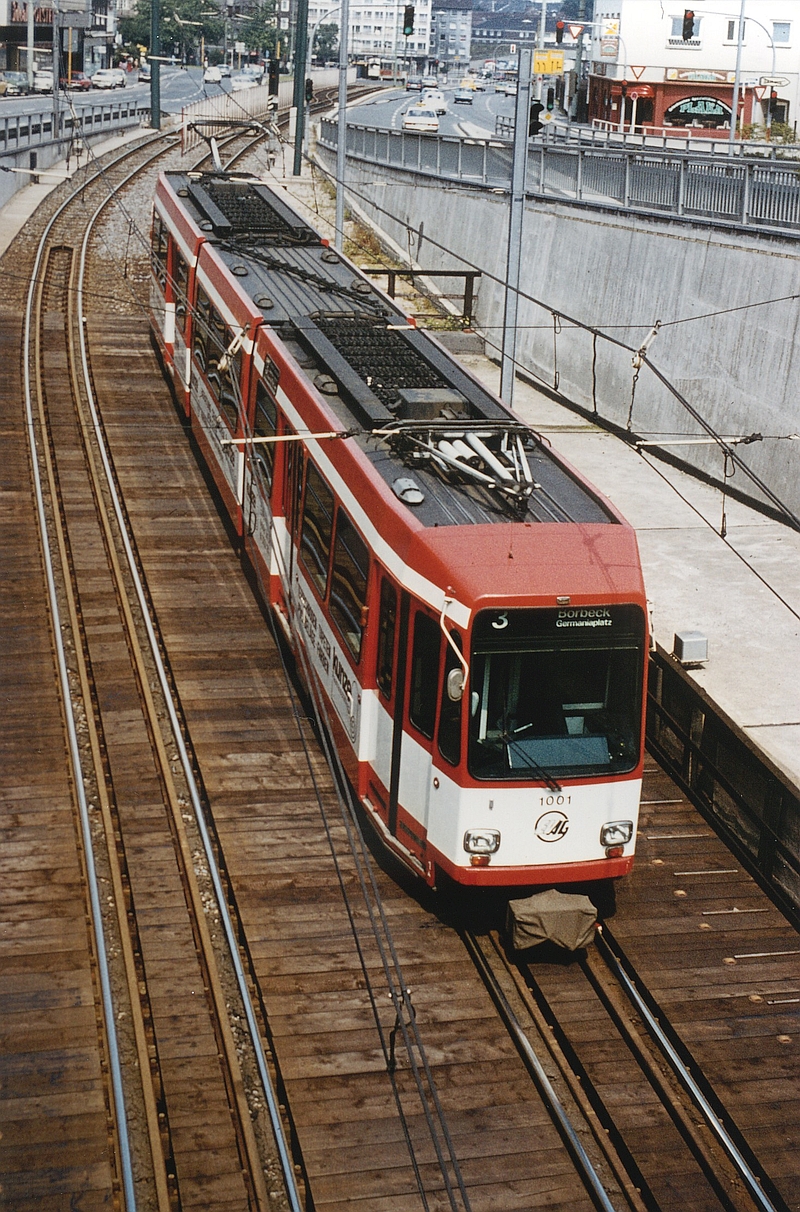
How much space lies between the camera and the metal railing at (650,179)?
21.0 meters

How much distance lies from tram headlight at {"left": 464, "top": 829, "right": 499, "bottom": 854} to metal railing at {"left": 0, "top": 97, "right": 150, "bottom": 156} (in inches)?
1474

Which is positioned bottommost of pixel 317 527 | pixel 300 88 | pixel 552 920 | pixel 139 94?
pixel 552 920

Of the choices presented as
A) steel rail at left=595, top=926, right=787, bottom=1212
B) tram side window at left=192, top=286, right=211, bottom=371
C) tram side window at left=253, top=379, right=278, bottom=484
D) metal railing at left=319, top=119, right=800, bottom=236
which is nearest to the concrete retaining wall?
metal railing at left=319, top=119, right=800, bottom=236

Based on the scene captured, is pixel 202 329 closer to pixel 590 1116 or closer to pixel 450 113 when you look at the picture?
pixel 590 1116

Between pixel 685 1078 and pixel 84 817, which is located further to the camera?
pixel 84 817

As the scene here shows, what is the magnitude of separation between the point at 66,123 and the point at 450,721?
52679 mm

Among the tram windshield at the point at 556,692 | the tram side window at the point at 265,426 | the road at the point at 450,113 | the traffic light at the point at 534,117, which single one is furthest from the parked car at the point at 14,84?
the tram windshield at the point at 556,692

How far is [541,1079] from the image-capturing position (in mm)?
9008

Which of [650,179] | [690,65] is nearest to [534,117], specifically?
[650,179]

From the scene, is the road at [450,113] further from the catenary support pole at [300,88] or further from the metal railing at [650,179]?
the metal railing at [650,179]

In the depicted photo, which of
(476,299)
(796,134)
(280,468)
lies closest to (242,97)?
(796,134)

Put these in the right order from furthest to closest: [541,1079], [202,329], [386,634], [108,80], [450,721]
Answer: [108,80], [202,329], [386,634], [450,721], [541,1079]

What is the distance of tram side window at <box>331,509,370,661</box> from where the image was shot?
11.0 meters

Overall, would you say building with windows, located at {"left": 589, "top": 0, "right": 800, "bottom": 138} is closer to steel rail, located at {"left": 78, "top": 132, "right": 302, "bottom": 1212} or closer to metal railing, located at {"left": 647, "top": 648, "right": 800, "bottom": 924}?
steel rail, located at {"left": 78, "top": 132, "right": 302, "bottom": 1212}
